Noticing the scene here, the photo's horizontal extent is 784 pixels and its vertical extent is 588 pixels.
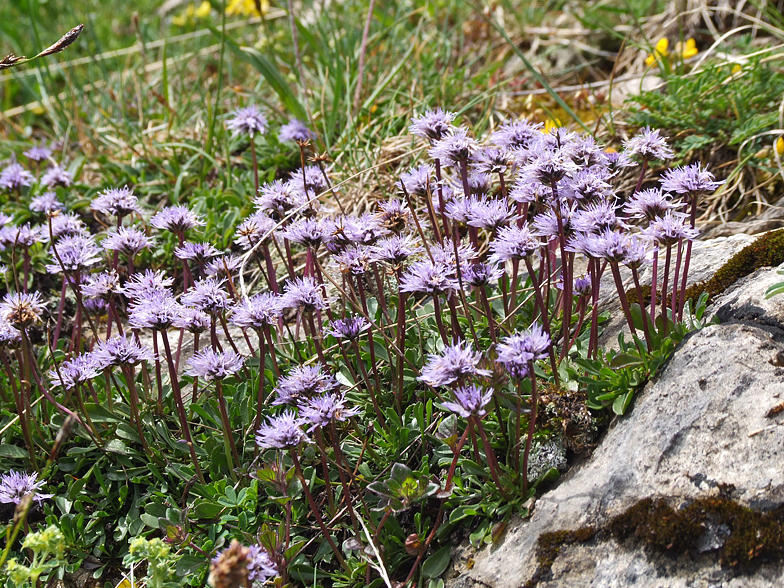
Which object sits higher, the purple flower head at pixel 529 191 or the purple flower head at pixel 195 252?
the purple flower head at pixel 529 191

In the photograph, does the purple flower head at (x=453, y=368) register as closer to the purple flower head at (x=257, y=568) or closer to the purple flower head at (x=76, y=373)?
the purple flower head at (x=257, y=568)

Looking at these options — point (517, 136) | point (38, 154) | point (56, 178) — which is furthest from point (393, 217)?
point (38, 154)

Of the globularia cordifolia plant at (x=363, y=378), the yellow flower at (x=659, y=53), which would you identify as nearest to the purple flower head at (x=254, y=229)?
the globularia cordifolia plant at (x=363, y=378)

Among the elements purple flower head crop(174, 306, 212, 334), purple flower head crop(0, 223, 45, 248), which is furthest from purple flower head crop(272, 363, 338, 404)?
purple flower head crop(0, 223, 45, 248)

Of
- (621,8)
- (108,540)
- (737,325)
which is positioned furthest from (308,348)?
(621,8)

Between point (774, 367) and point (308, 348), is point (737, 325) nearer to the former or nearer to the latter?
point (774, 367)

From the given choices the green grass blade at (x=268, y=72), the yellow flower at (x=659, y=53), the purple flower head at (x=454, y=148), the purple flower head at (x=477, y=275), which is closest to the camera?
the purple flower head at (x=477, y=275)

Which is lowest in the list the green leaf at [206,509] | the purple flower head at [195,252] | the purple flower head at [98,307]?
the green leaf at [206,509]

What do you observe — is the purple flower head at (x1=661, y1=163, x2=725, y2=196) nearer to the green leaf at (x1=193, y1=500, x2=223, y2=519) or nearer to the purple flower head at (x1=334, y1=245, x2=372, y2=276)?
the purple flower head at (x1=334, y1=245, x2=372, y2=276)
